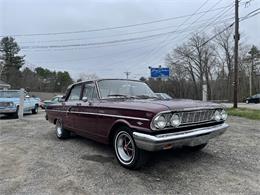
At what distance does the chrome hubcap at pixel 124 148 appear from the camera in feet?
14.9

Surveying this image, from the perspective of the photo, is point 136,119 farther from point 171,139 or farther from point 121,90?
point 121,90

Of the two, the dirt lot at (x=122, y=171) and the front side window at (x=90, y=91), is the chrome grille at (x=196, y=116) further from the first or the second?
the front side window at (x=90, y=91)

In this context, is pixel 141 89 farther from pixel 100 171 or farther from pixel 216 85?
pixel 216 85

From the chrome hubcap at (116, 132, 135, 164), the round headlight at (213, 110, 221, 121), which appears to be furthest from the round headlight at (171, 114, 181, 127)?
the round headlight at (213, 110, 221, 121)

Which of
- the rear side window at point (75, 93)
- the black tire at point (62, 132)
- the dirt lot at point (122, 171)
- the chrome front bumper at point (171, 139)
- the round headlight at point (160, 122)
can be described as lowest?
the dirt lot at point (122, 171)

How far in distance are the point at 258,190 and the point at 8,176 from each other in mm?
4023

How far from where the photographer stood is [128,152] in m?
4.67

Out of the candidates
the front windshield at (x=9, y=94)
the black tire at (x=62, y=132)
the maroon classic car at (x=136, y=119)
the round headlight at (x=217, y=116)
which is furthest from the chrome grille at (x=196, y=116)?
the front windshield at (x=9, y=94)

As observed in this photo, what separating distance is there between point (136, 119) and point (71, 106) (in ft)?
9.51

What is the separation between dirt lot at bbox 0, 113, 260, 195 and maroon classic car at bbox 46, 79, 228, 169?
1.34 feet

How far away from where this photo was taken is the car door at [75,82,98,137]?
215 inches

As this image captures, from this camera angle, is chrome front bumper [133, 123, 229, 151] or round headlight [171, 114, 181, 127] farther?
round headlight [171, 114, 181, 127]

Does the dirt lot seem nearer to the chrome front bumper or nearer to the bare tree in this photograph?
the chrome front bumper

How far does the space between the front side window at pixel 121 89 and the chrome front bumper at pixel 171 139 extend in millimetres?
1687
